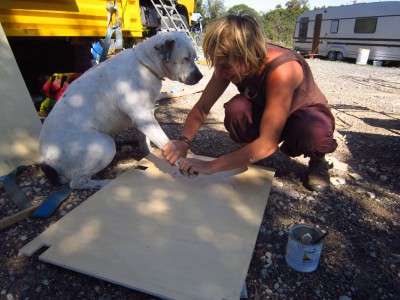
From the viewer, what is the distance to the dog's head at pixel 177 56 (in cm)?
237

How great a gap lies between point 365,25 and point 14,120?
16.5 m

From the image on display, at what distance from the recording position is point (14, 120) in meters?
2.68

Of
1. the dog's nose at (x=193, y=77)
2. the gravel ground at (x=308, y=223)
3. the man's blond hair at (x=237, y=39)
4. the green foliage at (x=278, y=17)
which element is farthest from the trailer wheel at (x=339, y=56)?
the man's blond hair at (x=237, y=39)

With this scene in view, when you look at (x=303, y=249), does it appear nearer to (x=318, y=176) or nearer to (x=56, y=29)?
(x=318, y=176)

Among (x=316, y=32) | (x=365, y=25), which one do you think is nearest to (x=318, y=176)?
(x=365, y=25)

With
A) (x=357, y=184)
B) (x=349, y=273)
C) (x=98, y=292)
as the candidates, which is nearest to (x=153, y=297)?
(x=98, y=292)

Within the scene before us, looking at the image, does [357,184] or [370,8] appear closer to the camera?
[357,184]

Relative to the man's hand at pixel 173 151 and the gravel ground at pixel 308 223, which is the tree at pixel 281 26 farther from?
the man's hand at pixel 173 151

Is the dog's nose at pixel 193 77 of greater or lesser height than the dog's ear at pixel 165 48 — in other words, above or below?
below

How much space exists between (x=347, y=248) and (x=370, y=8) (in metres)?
16.0

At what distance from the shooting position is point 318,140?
2174 millimetres

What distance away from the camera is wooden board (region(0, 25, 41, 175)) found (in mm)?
2607

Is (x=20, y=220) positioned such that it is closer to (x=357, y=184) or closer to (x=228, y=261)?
(x=228, y=261)

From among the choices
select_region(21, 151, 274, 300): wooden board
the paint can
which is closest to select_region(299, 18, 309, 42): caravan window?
select_region(21, 151, 274, 300): wooden board
